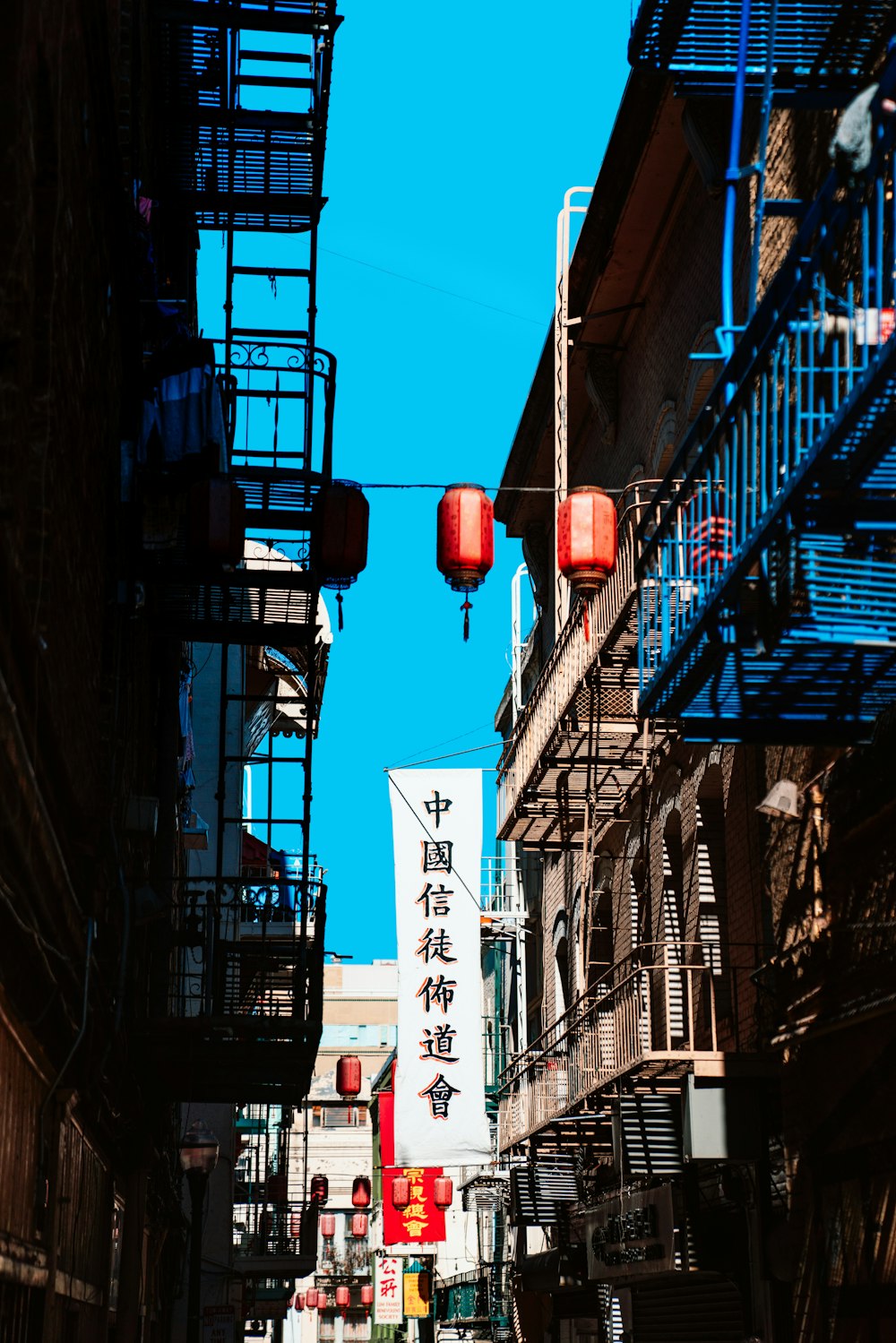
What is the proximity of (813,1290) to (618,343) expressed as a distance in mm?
13234

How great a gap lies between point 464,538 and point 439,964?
9.44m

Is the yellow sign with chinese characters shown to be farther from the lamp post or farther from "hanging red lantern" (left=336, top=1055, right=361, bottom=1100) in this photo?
the lamp post

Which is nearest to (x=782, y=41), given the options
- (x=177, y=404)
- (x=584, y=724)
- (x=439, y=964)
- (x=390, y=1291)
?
(x=177, y=404)

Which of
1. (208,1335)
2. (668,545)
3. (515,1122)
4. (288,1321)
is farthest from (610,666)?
(288,1321)

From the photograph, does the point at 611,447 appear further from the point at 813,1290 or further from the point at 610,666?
the point at 813,1290

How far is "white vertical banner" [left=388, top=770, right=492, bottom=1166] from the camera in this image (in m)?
22.9

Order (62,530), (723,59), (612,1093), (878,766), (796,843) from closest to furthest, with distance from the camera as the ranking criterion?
1. (62,530)
2. (878,766)
3. (723,59)
4. (796,843)
5. (612,1093)

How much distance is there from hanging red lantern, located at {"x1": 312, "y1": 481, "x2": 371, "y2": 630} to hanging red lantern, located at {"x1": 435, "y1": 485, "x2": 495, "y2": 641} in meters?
1.07

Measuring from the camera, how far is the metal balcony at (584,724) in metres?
16.5

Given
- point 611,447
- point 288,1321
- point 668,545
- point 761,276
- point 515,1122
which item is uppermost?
point 611,447

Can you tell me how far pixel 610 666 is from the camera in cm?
1717

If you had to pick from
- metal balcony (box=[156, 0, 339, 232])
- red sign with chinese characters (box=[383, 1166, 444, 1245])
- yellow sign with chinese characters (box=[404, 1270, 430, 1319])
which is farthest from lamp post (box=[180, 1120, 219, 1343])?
yellow sign with chinese characters (box=[404, 1270, 430, 1319])

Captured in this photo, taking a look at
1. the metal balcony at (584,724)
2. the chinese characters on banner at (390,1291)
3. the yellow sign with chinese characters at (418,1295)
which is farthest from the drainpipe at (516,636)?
the chinese characters on banner at (390,1291)

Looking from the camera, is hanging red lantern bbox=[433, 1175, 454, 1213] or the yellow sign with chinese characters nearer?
hanging red lantern bbox=[433, 1175, 454, 1213]
